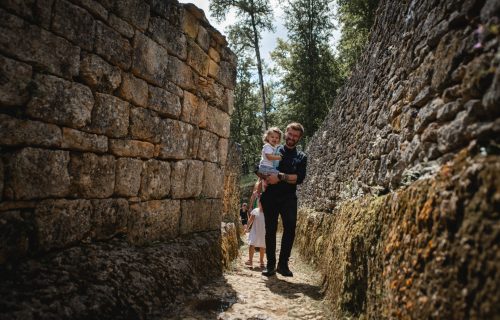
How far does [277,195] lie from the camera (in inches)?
168

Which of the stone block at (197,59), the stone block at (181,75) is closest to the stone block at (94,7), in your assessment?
the stone block at (181,75)

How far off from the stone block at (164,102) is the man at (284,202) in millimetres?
1417

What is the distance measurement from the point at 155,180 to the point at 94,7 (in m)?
1.60

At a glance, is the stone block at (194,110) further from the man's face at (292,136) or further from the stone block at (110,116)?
the man's face at (292,136)

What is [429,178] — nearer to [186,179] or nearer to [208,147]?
[186,179]

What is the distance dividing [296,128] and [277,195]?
903 millimetres

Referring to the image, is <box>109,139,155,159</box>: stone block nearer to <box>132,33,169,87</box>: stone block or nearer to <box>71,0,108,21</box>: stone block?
<box>132,33,169,87</box>: stone block

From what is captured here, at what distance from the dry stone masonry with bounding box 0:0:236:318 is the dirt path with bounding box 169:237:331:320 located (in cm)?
25

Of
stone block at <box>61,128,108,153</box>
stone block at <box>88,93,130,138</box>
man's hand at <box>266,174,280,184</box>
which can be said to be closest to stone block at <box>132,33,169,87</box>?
stone block at <box>88,93,130,138</box>

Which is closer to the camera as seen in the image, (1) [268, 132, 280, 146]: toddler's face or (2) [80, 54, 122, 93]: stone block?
(2) [80, 54, 122, 93]: stone block

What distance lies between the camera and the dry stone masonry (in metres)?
2.08

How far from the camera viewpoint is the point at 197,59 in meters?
4.00

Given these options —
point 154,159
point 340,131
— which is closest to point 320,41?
point 340,131

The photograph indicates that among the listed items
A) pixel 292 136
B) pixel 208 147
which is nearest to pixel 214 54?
pixel 208 147
